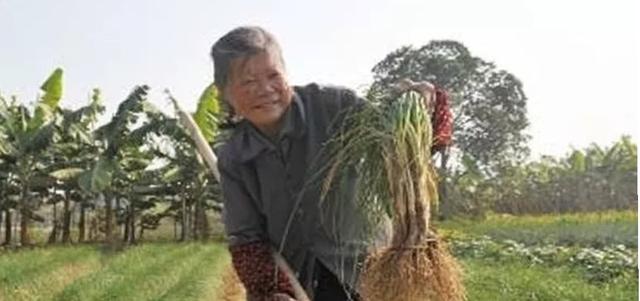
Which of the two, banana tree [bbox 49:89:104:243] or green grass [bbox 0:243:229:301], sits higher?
banana tree [bbox 49:89:104:243]

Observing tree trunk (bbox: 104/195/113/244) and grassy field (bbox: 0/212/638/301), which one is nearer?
grassy field (bbox: 0/212/638/301)

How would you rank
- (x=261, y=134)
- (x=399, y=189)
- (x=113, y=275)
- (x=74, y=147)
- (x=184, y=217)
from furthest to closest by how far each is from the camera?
1. (x=184, y=217)
2. (x=74, y=147)
3. (x=113, y=275)
4. (x=261, y=134)
5. (x=399, y=189)

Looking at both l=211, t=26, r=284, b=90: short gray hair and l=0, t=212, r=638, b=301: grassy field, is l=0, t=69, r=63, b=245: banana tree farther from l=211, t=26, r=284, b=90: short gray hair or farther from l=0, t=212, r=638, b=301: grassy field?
l=211, t=26, r=284, b=90: short gray hair

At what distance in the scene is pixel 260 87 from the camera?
1531 millimetres

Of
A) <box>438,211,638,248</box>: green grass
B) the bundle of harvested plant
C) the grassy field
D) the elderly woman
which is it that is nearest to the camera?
the bundle of harvested plant

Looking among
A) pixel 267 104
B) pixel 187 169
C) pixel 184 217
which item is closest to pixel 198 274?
pixel 187 169

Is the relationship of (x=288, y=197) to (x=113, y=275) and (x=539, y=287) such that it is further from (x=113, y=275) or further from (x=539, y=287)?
(x=113, y=275)

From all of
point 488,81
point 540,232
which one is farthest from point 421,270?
point 488,81

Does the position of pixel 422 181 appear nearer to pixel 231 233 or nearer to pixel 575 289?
pixel 231 233

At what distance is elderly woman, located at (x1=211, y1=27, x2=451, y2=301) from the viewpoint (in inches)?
62.5

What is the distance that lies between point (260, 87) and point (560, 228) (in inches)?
672

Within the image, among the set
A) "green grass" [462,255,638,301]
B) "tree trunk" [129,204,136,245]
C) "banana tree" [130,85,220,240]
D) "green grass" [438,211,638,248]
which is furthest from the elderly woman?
"tree trunk" [129,204,136,245]

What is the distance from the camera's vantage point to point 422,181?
149 centimetres

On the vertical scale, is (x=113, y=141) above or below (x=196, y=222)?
above
